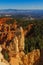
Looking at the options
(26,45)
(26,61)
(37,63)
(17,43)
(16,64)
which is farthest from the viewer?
(26,45)

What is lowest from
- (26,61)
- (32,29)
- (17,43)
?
(32,29)

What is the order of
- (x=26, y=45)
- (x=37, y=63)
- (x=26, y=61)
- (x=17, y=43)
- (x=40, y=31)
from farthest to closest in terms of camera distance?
1. (x=40, y=31)
2. (x=26, y=45)
3. (x=17, y=43)
4. (x=26, y=61)
5. (x=37, y=63)

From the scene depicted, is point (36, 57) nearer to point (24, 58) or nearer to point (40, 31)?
point (24, 58)

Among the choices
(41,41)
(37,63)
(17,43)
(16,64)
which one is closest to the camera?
(37,63)

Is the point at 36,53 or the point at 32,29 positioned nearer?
the point at 36,53

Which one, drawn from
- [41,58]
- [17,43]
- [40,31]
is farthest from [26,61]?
[40,31]

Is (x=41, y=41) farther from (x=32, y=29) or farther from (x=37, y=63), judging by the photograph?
(x=37, y=63)

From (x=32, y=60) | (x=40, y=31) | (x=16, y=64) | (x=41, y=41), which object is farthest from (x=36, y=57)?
(x=40, y=31)

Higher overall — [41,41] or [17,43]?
[17,43]

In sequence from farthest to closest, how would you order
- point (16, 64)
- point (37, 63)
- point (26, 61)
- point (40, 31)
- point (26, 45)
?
point (40, 31) → point (26, 45) → point (26, 61) → point (16, 64) → point (37, 63)
